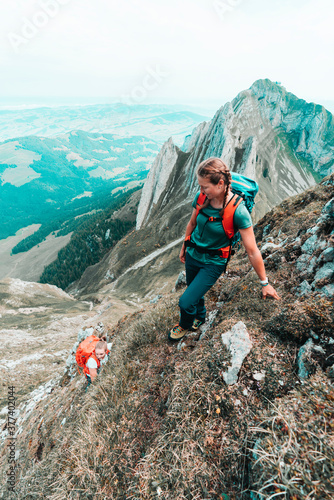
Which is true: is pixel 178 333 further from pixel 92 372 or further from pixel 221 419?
pixel 92 372

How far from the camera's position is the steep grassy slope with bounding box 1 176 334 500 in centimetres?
252

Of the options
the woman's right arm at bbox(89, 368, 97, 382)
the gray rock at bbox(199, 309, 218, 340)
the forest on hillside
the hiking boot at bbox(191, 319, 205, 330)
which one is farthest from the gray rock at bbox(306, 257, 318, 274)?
the forest on hillside

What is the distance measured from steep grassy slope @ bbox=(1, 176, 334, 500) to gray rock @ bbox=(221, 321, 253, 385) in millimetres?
117

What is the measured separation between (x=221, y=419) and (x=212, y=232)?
10.9 ft

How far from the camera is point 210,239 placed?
15.9ft

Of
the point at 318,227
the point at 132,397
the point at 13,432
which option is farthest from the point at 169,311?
the point at 13,432

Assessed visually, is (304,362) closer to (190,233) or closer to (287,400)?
(287,400)

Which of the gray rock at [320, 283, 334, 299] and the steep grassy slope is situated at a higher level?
the gray rock at [320, 283, 334, 299]

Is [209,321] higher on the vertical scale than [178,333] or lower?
higher

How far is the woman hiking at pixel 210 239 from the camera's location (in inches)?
165

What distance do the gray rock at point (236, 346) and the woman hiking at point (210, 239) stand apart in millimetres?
1050

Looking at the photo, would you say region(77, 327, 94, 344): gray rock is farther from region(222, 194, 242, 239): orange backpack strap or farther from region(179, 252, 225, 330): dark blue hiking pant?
region(222, 194, 242, 239): orange backpack strap

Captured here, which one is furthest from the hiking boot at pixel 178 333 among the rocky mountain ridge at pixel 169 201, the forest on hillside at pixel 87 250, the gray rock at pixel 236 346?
the forest on hillside at pixel 87 250

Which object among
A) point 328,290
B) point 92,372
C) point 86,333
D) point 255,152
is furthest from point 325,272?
point 255,152
